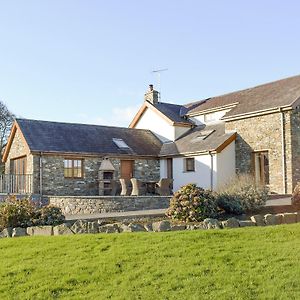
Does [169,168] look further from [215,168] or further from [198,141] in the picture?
[215,168]

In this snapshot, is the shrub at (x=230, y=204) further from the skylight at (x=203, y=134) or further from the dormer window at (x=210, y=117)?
the dormer window at (x=210, y=117)

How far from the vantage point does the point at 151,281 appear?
7.29 m

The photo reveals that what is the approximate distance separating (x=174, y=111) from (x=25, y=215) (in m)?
22.1

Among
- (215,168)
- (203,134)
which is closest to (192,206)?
(215,168)

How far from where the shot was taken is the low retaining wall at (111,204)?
2039 centimetres

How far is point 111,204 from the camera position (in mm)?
20391

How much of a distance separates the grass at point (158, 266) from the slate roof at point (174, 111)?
74.1ft

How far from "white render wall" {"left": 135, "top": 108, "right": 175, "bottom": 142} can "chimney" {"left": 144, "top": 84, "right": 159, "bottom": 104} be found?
80 cm

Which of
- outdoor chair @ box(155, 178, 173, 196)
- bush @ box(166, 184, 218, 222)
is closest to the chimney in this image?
outdoor chair @ box(155, 178, 173, 196)

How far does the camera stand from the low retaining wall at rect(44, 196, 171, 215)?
20.4m

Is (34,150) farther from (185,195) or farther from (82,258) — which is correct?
(82,258)

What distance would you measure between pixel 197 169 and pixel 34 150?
31.8ft

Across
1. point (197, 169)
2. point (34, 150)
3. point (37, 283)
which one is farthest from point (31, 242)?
A: point (197, 169)

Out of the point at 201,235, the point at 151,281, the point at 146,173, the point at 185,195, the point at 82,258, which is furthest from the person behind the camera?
the point at 146,173
